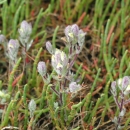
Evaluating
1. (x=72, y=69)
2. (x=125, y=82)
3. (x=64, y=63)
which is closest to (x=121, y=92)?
(x=125, y=82)

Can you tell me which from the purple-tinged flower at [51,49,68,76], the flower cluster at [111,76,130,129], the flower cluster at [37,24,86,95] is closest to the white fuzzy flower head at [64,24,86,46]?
the flower cluster at [37,24,86,95]

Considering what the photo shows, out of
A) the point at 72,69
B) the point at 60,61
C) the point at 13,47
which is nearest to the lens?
the point at 60,61

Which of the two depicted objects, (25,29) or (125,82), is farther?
(25,29)

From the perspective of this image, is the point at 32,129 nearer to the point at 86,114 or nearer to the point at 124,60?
the point at 86,114

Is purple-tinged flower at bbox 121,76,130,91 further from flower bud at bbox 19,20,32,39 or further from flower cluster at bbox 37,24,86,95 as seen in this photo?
flower bud at bbox 19,20,32,39

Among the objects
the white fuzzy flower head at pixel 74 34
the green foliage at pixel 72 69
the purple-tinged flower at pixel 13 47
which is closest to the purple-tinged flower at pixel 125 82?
the green foliage at pixel 72 69

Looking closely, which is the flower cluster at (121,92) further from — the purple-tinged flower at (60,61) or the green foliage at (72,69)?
the purple-tinged flower at (60,61)

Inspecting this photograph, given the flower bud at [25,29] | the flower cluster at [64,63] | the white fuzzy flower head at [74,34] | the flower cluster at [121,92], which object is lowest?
the flower cluster at [121,92]

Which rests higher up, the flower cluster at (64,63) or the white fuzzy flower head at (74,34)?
the white fuzzy flower head at (74,34)

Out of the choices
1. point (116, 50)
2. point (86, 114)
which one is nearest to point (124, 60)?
point (116, 50)

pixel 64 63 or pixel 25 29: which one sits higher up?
pixel 25 29

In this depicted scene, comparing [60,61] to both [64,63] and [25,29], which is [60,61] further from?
[25,29]
